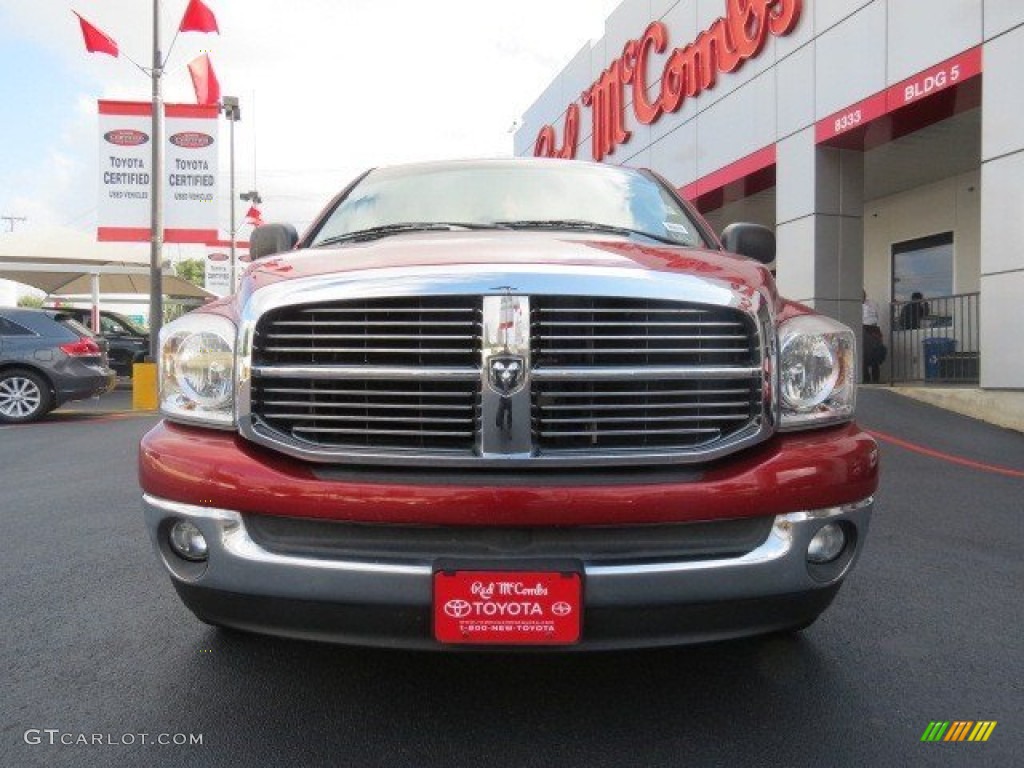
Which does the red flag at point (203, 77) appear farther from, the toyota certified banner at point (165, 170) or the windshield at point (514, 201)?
the windshield at point (514, 201)

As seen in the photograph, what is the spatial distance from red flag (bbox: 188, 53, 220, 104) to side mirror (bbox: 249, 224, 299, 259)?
12.9 metres

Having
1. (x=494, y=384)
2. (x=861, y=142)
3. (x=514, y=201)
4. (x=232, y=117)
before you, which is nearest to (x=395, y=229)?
(x=514, y=201)

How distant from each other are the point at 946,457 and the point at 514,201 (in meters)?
4.94

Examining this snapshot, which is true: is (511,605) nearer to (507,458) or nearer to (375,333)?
(507,458)

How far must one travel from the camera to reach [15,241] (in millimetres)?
21125

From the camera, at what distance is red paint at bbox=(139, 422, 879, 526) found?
6.63 ft

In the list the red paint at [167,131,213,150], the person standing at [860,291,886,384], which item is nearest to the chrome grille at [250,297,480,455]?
the person standing at [860,291,886,384]

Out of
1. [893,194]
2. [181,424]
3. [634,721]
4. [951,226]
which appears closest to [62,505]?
[181,424]

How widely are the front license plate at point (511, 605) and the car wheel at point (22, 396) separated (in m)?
10.4

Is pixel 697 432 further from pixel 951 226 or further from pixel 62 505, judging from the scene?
pixel 951 226

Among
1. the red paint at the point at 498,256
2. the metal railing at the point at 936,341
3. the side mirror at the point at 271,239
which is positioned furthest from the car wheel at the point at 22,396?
the metal railing at the point at 936,341

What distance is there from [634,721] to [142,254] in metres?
21.8

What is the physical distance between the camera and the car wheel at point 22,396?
1060 cm

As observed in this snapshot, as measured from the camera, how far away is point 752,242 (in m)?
3.45
